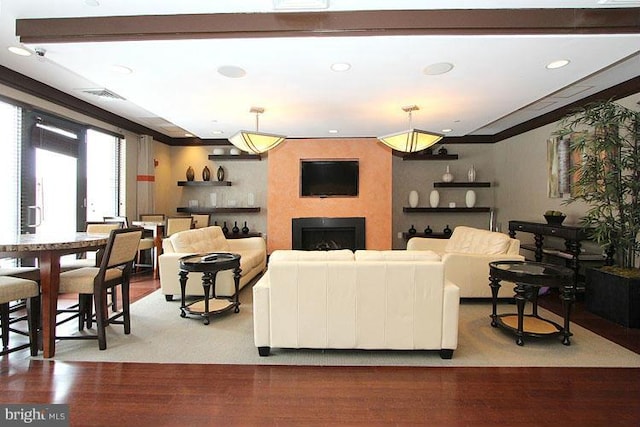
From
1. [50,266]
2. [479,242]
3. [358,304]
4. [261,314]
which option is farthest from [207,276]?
[479,242]

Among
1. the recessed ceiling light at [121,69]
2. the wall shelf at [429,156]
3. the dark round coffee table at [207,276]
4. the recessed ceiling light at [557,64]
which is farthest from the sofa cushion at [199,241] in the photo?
the recessed ceiling light at [557,64]

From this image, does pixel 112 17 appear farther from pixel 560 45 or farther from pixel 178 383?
pixel 560 45

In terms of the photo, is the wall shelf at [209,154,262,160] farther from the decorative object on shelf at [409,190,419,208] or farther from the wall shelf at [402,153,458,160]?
the decorative object on shelf at [409,190,419,208]

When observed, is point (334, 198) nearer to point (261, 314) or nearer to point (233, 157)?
point (233, 157)

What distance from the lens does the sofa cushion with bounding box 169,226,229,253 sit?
165 inches

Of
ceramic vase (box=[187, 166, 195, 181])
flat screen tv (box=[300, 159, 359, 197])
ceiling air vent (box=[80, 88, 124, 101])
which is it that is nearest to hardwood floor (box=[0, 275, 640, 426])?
ceiling air vent (box=[80, 88, 124, 101])

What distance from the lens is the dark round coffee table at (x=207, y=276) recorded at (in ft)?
11.1

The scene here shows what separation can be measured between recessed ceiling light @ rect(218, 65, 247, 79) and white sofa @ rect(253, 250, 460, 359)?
1.86 metres

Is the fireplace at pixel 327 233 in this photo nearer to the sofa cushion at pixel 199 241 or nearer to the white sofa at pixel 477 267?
the sofa cushion at pixel 199 241

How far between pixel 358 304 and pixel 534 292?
1.99 metres

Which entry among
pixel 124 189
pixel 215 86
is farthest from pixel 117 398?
pixel 124 189

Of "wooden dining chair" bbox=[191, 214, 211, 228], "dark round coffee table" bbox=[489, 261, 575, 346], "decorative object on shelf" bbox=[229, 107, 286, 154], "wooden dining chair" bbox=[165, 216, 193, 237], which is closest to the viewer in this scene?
"dark round coffee table" bbox=[489, 261, 575, 346]

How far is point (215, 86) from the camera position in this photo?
369cm

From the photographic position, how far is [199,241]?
4.61 m
